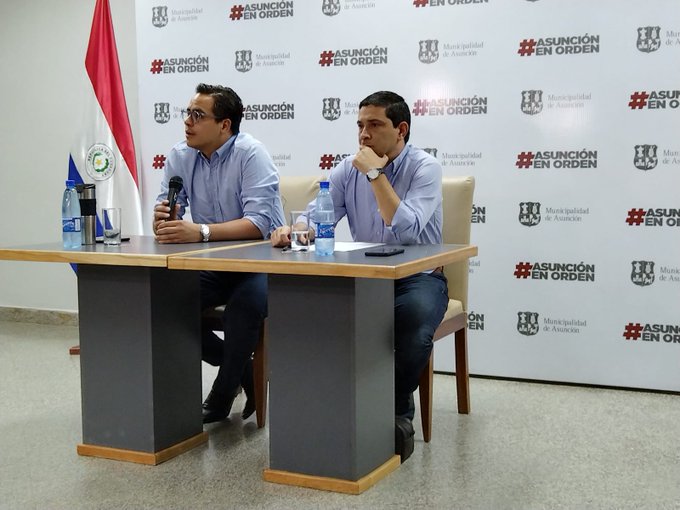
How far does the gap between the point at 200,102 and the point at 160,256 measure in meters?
0.93

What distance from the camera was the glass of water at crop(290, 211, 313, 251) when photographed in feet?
8.48

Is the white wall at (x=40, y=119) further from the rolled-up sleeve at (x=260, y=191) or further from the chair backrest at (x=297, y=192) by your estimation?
the rolled-up sleeve at (x=260, y=191)

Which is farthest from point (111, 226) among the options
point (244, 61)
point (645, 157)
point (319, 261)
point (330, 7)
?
point (645, 157)

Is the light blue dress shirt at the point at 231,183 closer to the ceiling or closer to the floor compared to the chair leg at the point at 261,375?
closer to the ceiling

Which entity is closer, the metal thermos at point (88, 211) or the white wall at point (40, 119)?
the metal thermos at point (88, 211)

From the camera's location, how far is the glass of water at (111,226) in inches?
110

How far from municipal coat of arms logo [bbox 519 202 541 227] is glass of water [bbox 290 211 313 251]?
140 cm

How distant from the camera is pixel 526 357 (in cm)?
376

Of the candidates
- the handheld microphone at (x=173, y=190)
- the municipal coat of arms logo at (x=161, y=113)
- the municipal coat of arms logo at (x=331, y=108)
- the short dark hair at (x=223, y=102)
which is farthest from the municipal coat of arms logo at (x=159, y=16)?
the handheld microphone at (x=173, y=190)

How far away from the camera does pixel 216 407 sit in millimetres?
3062

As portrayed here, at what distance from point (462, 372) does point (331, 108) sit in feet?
4.83

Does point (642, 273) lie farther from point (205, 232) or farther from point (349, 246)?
point (205, 232)

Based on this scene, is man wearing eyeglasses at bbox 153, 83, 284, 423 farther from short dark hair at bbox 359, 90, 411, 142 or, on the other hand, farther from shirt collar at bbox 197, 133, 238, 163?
short dark hair at bbox 359, 90, 411, 142

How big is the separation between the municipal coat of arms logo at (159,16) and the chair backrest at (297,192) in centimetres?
135
